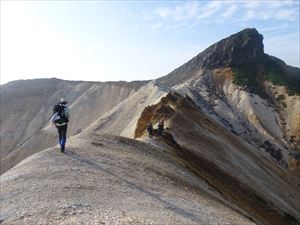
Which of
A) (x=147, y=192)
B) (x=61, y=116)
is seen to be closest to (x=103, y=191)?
(x=147, y=192)

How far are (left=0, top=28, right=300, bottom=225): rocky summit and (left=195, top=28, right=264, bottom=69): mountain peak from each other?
290 millimetres

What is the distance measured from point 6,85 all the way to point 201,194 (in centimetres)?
11820

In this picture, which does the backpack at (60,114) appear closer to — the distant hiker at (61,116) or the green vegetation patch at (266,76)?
the distant hiker at (61,116)

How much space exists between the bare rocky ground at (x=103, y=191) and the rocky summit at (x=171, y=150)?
6 cm

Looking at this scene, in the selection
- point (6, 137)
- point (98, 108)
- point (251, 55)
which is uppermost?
point (251, 55)

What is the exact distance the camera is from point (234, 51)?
127562mm

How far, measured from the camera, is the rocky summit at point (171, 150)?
1755 centimetres

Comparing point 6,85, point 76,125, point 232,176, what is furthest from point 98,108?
point 232,176

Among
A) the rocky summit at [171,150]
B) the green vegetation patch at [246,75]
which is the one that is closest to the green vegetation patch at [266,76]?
the green vegetation patch at [246,75]

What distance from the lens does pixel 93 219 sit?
575 inches

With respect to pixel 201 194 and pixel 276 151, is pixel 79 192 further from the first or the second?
pixel 276 151

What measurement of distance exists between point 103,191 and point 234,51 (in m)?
113

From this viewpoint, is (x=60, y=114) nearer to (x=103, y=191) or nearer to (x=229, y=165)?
(x=103, y=191)

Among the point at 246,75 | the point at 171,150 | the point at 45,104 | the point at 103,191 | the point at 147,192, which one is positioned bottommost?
the point at 45,104
